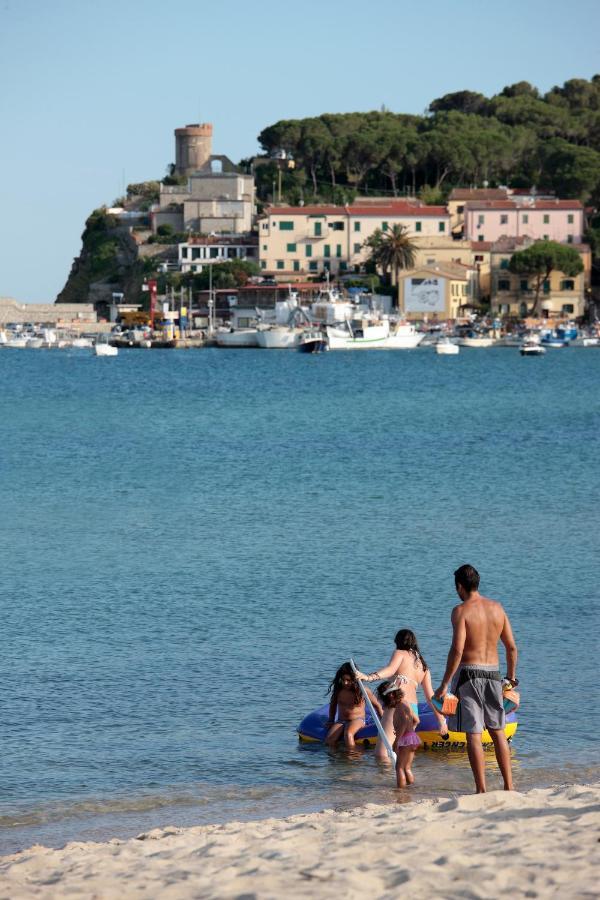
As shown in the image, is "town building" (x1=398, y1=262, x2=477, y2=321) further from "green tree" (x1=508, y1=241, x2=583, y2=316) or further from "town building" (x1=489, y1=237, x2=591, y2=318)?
"green tree" (x1=508, y1=241, x2=583, y2=316)

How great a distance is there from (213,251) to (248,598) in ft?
367

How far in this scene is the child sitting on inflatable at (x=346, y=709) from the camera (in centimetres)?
1326

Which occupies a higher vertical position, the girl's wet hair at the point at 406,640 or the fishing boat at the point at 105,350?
the fishing boat at the point at 105,350

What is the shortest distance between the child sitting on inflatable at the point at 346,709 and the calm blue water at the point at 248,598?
209mm

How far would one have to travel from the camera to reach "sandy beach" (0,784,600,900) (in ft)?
26.5

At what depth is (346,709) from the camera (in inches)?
531

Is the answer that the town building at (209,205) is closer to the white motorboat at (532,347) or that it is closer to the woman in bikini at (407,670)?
the white motorboat at (532,347)

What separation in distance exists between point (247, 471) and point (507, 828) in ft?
96.2

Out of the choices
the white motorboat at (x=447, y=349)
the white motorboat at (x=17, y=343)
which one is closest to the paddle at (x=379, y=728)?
the white motorboat at (x=447, y=349)

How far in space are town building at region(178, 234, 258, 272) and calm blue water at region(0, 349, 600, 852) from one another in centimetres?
7945

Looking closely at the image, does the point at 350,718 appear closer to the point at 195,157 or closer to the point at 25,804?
the point at 25,804

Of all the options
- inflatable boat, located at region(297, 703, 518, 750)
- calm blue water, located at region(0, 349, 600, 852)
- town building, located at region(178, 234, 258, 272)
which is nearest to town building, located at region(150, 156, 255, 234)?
town building, located at region(178, 234, 258, 272)

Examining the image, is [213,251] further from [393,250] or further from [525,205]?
[525,205]

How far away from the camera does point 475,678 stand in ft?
34.5
